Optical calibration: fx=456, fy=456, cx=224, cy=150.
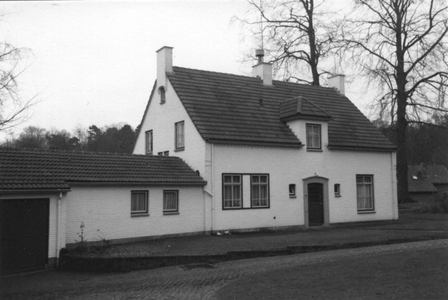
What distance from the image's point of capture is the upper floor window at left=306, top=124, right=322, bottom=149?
2422 cm

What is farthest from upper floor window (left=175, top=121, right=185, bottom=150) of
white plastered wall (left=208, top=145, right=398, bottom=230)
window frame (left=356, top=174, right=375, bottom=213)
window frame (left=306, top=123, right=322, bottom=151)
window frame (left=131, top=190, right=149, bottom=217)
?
window frame (left=356, top=174, right=375, bottom=213)

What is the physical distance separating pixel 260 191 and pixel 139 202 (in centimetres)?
625

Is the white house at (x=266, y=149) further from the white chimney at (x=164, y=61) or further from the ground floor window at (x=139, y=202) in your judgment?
the ground floor window at (x=139, y=202)

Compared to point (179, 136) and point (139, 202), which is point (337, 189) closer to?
point (179, 136)

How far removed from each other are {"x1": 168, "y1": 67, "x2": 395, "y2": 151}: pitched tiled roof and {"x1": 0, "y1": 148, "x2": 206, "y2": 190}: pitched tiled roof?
7.36ft

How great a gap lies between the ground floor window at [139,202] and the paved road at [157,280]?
4.72 m

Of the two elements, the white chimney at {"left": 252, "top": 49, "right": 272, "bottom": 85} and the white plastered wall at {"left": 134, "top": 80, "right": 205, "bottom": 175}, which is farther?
the white chimney at {"left": 252, "top": 49, "right": 272, "bottom": 85}

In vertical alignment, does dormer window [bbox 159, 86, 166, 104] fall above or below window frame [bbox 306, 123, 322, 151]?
above

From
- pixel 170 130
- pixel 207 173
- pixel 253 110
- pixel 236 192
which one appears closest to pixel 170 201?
pixel 207 173

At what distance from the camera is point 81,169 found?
17.9 meters

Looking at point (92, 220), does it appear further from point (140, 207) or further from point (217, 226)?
point (217, 226)

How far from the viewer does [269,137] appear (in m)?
22.7

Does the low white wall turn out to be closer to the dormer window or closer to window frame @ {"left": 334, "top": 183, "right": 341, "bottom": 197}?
the dormer window

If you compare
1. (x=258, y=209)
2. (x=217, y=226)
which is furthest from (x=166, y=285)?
(x=258, y=209)
